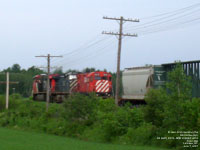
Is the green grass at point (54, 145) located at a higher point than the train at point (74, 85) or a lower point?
lower

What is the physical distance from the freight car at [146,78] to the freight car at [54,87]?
14.2m

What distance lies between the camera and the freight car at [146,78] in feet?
87.5

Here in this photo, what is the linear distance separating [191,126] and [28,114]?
70.4 ft

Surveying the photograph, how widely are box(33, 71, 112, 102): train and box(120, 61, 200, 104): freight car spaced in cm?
373

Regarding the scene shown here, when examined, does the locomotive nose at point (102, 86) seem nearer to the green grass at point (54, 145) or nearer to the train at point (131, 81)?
the train at point (131, 81)

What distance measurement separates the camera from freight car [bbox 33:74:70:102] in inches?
1980

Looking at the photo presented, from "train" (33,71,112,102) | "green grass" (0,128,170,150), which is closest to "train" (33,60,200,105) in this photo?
"train" (33,71,112,102)

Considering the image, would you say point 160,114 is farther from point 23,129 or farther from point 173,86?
point 23,129

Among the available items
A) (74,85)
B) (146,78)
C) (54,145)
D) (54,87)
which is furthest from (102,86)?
(54,145)

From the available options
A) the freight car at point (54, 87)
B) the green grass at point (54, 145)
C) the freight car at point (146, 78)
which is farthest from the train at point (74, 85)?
Answer: the green grass at point (54, 145)

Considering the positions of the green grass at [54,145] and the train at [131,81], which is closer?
the green grass at [54,145]

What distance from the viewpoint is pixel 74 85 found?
4653 centimetres

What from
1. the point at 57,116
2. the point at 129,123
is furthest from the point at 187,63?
the point at 57,116

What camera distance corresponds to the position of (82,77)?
44500 millimetres
